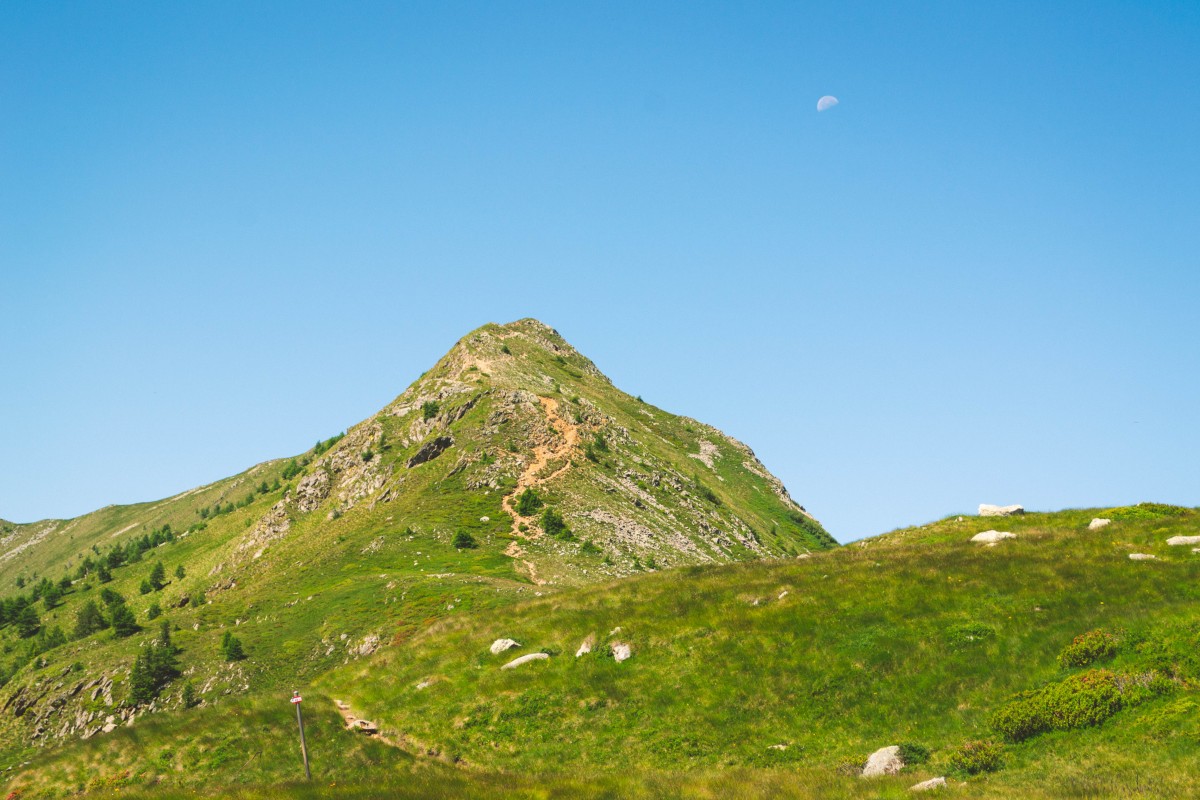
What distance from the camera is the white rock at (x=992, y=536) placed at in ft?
165

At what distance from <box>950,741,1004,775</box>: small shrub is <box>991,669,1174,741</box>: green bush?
124 centimetres

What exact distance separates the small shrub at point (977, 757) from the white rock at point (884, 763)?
1.87 metres

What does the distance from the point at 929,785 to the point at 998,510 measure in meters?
40.4

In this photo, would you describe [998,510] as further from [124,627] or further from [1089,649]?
[124,627]

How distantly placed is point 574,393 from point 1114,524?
413 feet

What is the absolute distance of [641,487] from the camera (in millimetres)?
134375

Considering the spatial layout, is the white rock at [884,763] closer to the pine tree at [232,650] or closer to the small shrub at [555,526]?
the pine tree at [232,650]

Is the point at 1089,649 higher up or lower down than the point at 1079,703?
higher up

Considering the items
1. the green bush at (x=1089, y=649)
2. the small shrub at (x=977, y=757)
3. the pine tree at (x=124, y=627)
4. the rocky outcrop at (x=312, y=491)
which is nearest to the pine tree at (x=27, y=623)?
the rocky outcrop at (x=312, y=491)

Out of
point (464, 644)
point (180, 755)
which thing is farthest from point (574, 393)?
point (180, 755)

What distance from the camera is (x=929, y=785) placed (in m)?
26.1

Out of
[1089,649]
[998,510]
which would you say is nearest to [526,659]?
[1089,649]

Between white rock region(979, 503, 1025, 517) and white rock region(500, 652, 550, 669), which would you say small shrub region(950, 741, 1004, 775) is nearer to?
white rock region(500, 652, 550, 669)

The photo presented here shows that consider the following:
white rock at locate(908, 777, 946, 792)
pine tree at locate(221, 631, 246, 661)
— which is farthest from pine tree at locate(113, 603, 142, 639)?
white rock at locate(908, 777, 946, 792)
